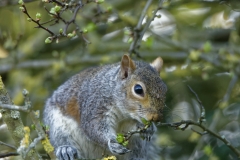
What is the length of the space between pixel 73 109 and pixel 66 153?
28 cm

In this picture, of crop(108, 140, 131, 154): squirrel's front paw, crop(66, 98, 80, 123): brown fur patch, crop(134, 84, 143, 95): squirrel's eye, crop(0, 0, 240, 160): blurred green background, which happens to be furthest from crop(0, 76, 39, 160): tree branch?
crop(0, 0, 240, 160): blurred green background

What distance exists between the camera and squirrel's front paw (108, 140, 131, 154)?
2580 mm

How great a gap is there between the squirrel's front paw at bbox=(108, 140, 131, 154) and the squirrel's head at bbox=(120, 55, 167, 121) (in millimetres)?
158

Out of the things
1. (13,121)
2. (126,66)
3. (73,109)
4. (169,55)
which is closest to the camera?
(13,121)

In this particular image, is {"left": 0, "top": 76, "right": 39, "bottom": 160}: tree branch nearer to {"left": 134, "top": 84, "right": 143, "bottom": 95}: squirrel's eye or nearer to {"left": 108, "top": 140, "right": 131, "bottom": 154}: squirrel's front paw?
Answer: {"left": 108, "top": 140, "right": 131, "bottom": 154}: squirrel's front paw

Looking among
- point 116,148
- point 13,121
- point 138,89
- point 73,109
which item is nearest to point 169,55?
point 73,109

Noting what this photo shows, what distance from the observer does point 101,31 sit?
4.43 m

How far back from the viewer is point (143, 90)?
2.57 m

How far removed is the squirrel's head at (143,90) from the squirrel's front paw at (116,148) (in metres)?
0.16

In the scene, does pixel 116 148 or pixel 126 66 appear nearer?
pixel 116 148

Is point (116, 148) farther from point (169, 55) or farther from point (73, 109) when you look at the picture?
point (169, 55)

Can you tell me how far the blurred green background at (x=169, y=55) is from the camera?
11.4 feet

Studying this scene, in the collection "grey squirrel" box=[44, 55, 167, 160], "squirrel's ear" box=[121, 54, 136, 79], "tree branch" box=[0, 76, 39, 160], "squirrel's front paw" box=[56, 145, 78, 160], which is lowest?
"squirrel's front paw" box=[56, 145, 78, 160]

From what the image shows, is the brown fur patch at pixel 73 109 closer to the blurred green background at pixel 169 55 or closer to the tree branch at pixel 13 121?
the blurred green background at pixel 169 55
